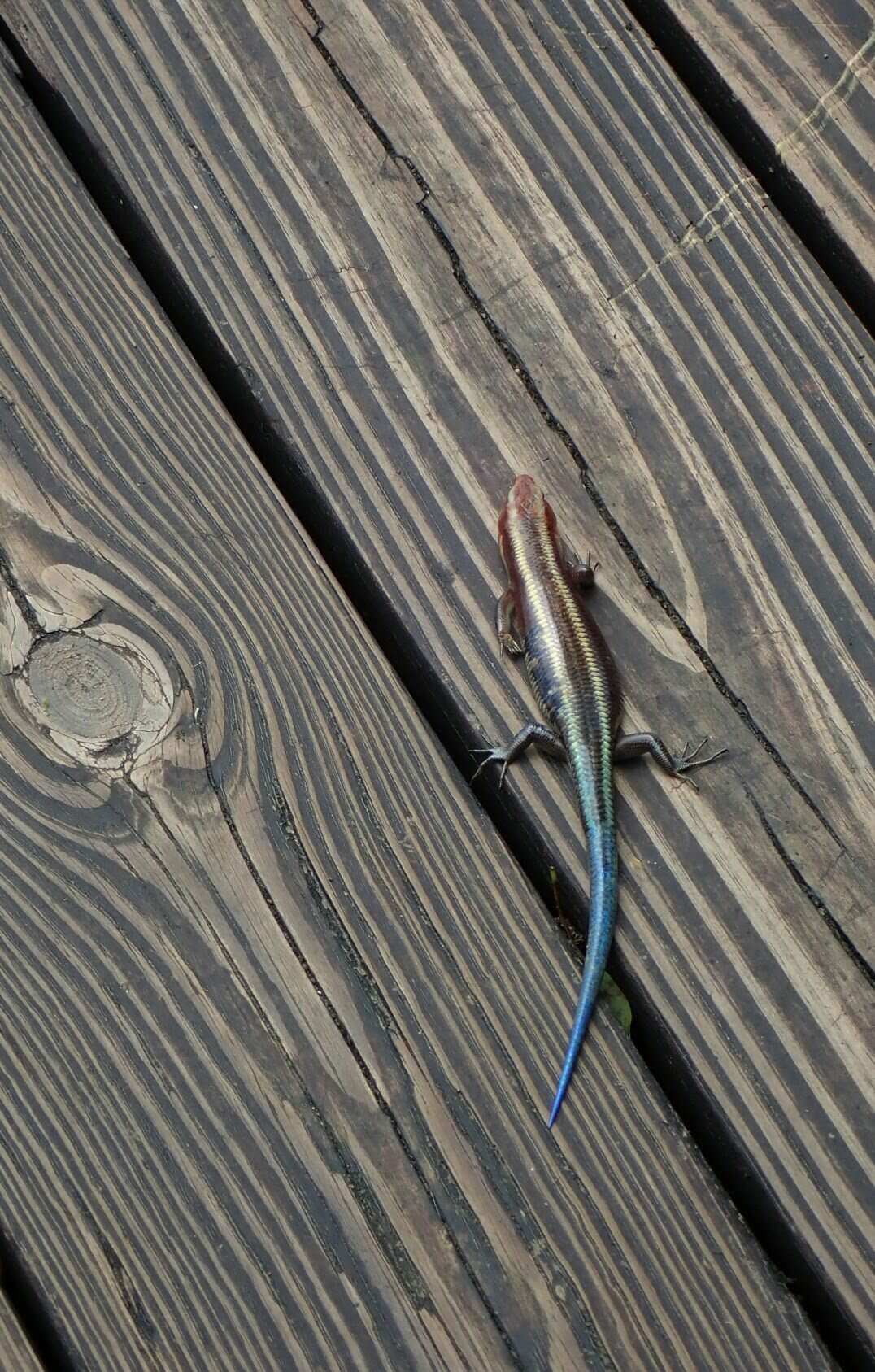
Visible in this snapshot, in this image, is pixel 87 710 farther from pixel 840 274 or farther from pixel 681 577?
pixel 840 274

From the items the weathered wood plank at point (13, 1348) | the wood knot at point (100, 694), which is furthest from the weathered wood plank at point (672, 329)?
the weathered wood plank at point (13, 1348)

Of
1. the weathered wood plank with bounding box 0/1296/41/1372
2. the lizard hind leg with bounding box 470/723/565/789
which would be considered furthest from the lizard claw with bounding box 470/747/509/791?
the weathered wood plank with bounding box 0/1296/41/1372

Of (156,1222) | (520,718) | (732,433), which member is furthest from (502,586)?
(156,1222)

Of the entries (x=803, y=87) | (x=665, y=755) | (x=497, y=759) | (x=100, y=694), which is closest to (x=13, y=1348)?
(x=100, y=694)

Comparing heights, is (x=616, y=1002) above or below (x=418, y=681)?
below

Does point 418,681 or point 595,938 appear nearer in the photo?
point 595,938

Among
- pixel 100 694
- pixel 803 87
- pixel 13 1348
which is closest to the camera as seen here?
pixel 13 1348

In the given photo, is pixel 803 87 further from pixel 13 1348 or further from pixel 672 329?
pixel 13 1348
